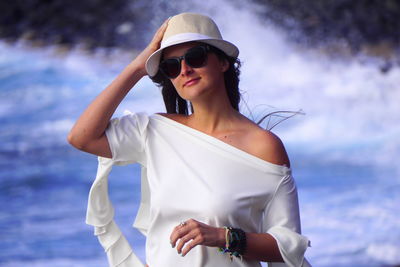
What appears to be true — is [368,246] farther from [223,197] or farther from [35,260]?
[223,197]

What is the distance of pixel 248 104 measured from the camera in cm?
560

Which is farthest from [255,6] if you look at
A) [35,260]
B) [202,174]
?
[202,174]

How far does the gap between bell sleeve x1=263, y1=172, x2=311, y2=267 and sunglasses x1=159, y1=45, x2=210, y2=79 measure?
14.2 inches

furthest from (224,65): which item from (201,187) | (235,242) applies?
(235,242)

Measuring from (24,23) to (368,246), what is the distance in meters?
3.17

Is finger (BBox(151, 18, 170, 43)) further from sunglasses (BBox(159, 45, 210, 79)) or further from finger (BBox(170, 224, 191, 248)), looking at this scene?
finger (BBox(170, 224, 191, 248))

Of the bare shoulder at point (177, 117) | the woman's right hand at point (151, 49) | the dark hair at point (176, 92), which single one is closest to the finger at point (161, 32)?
the woman's right hand at point (151, 49)

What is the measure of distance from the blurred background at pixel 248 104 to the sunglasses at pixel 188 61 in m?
3.43

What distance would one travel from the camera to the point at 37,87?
5.75 m

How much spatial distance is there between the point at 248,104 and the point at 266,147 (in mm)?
3717

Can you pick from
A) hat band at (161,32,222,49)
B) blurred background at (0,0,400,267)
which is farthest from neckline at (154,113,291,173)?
blurred background at (0,0,400,267)

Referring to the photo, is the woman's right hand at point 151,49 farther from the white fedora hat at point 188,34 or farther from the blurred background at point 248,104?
the blurred background at point 248,104

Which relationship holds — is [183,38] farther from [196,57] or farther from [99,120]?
[99,120]

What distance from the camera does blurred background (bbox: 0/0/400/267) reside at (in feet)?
17.7
